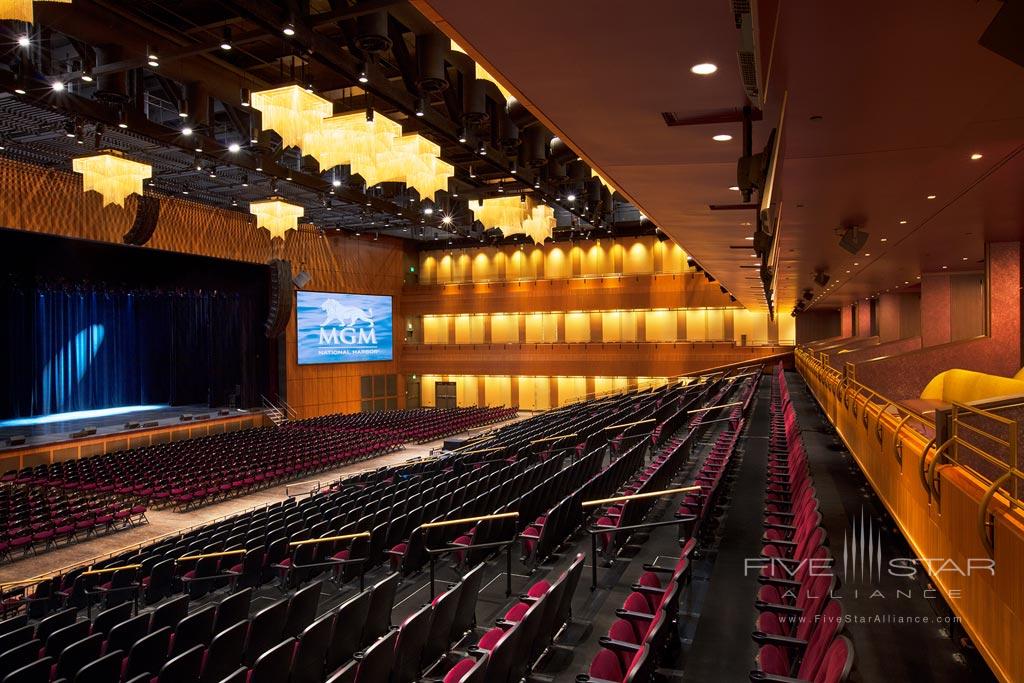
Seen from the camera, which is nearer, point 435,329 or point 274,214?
point 274,214

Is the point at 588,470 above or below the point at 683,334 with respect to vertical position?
below

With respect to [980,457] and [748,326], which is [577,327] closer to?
[748,326]

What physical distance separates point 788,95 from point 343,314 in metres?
Answer: 24.6

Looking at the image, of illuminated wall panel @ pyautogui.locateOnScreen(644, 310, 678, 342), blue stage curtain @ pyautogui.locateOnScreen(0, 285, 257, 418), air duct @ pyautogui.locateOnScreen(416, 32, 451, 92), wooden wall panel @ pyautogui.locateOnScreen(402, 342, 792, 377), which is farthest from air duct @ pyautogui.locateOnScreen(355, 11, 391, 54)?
illuminated wall panel @ pyautogui.locateOnScreen(644, 310, 678, 342)

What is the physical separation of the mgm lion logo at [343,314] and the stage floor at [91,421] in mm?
5071

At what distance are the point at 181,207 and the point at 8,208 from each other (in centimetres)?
477

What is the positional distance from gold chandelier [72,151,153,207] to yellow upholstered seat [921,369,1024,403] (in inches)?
510

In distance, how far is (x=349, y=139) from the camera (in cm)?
1034

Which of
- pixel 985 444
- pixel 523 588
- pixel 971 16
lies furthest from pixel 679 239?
pixel 971 16

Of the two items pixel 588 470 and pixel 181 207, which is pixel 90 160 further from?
pixel 588 470

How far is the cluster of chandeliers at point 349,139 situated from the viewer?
9.38 m

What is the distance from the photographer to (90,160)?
11820 millimetres

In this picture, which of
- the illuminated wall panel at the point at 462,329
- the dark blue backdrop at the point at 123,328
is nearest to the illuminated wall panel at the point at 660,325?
the illuminated wall panel at the point at 462,329

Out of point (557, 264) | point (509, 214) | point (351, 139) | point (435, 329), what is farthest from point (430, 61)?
point (435, 329)
